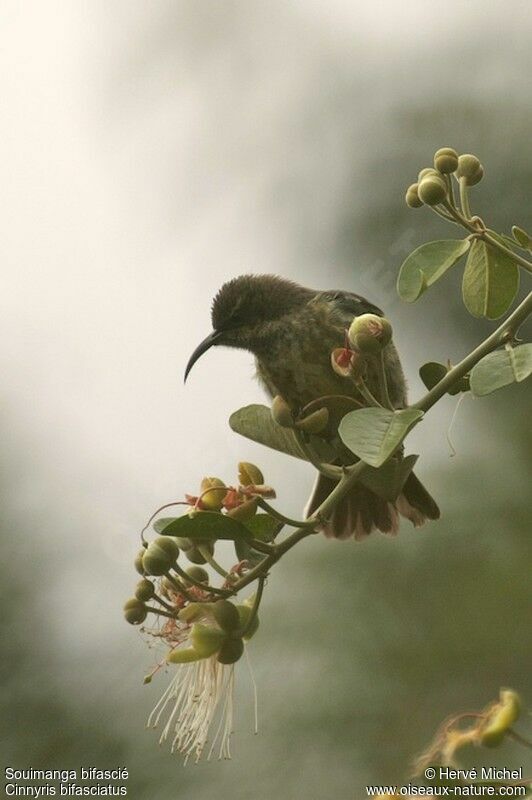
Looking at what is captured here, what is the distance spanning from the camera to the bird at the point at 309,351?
10.8 ft

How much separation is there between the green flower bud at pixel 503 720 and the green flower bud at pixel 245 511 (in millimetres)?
672

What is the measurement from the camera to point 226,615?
2.16 metres

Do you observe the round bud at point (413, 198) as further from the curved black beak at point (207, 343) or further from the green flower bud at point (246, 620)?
the curved black beak at point (207, 343)

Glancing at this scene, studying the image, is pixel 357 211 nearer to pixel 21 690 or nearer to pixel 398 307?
pixel 398 307

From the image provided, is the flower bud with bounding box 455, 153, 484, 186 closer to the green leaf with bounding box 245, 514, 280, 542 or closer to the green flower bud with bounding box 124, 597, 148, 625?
the green leaf with bounding box 245, 514, 280, 542

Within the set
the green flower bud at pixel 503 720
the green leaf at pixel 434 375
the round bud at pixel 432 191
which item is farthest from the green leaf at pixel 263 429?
the green flower bud at pixel 503 720

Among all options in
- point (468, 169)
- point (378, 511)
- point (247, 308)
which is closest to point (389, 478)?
point (468, 169)

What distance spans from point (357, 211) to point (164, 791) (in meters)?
2.98

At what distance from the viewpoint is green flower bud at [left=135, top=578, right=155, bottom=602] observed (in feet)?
7.14

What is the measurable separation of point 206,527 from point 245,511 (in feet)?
0.32

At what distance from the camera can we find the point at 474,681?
4195 millimetres

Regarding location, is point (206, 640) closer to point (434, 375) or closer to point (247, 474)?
point (247, 474)

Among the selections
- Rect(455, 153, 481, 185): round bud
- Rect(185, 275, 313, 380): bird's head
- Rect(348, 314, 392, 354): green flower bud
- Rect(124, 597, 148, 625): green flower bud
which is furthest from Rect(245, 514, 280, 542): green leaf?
Rect(185, 275, 313, 380): bird's head

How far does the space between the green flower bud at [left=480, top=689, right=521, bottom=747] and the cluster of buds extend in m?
0.97
